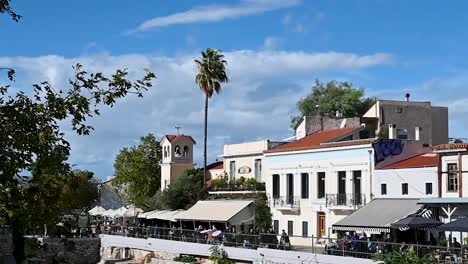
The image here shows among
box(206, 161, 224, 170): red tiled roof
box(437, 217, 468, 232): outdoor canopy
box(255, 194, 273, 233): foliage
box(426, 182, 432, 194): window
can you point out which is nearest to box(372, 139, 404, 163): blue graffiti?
box(426, 182, 432, 194): window

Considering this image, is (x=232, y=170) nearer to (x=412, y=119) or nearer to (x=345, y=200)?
(x=412, y=119)

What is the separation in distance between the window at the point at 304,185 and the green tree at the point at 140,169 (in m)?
25.7

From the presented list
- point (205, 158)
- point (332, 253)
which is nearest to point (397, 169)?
point (332, 253)

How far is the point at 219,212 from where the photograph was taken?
58781 millimetres

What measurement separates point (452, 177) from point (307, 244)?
10764 mm

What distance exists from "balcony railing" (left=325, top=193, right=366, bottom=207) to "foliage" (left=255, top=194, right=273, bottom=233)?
657cm

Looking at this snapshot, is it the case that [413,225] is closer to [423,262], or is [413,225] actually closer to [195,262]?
[423,262]

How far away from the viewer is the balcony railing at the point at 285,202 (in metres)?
54.5

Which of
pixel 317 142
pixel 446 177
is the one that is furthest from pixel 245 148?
pixel 446 177

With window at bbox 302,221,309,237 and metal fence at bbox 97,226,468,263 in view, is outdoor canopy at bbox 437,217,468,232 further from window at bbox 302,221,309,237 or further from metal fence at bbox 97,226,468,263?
window at bbox 302,221,309,237

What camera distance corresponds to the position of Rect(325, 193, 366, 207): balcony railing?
48.6m

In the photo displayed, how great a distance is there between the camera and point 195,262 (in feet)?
165

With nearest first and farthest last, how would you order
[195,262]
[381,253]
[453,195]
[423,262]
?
[423,262] < [381,253] < [453,195] < [195,262]

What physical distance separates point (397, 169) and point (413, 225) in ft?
25.1
